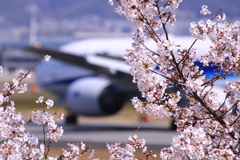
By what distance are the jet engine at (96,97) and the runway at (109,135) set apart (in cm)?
111

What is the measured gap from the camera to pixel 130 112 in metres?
48.1

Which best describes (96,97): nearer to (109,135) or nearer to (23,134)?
(109,135)

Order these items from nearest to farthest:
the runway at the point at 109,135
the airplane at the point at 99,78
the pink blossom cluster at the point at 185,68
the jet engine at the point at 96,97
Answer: the pink blossom cluster at the point at 185,68 → the runway at the point at 109,135 → the airplane at the point at 99,78 → the jet engine at the point at 96,97

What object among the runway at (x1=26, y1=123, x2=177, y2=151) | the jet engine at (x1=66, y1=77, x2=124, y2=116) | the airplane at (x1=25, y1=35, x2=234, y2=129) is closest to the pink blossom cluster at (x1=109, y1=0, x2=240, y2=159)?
the runway at (x1=26, y1=123, x2=177, y2=151)

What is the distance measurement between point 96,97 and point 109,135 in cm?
179

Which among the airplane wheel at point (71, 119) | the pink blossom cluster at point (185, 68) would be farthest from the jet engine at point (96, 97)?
the pink blossom cluster at point (185, 68)

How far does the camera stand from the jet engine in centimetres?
2830

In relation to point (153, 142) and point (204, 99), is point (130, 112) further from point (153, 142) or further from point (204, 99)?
point (204, 99)

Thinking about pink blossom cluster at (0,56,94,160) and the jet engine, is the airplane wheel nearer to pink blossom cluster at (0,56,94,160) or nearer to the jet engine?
the jet engine

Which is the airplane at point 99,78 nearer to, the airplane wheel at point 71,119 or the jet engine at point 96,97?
the jet engine at point 96,97

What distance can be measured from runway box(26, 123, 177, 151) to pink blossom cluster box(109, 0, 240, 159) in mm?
15165

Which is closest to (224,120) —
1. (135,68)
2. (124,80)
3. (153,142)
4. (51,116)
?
(135,68)

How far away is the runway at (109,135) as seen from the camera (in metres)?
23.8

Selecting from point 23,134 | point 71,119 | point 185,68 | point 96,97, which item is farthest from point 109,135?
point 185,68
